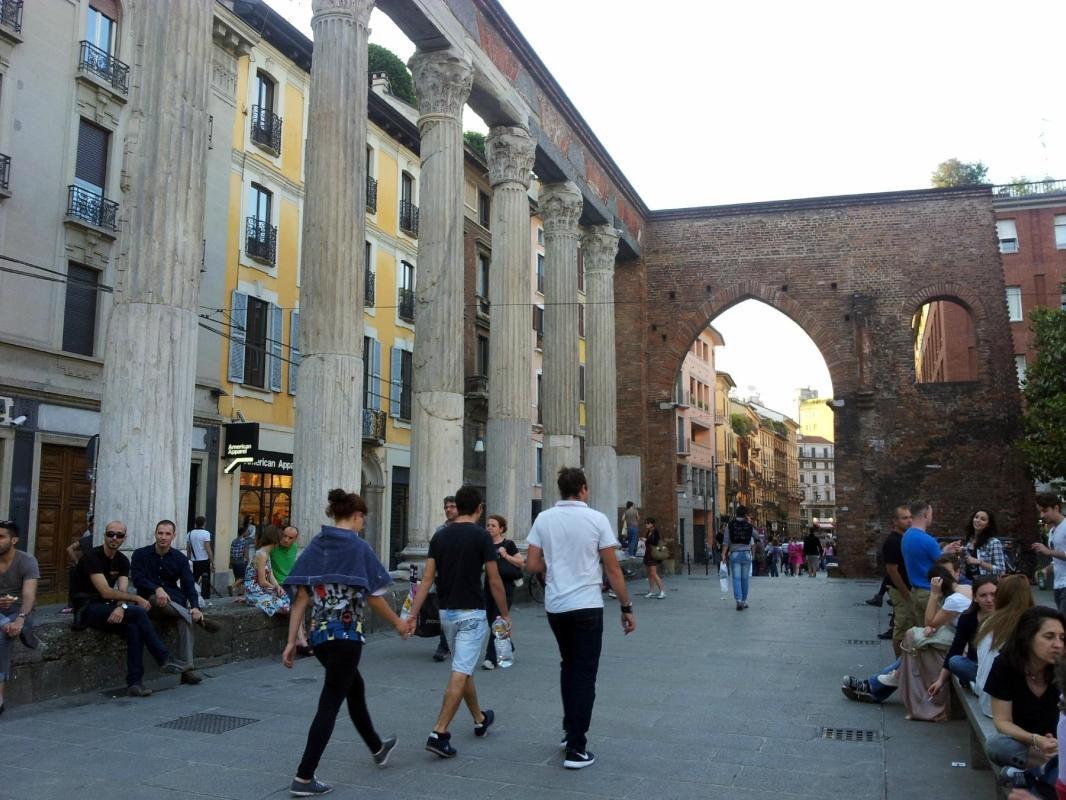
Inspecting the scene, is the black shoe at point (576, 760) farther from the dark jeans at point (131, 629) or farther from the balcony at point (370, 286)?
the balcony at point (370, 286)

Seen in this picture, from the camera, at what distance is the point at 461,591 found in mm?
5527

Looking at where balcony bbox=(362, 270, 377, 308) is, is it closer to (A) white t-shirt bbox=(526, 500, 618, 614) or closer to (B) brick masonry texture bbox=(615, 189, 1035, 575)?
(B) brick masonry texture bbox=(615, 189, 1035, 575)

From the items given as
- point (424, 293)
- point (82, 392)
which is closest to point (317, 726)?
point (424, 293)

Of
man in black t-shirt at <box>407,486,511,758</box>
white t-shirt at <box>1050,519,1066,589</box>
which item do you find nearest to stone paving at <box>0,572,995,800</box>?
man in black t-shirt at <box>407,486,511,758</box>

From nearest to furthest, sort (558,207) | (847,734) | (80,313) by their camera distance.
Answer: (847,734) < (80,313) < (558,207)

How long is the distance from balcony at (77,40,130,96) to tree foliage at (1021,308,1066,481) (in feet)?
71.3

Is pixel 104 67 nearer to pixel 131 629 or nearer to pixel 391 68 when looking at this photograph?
pixel 131 629

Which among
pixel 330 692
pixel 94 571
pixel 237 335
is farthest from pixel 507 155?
pixel 330 692

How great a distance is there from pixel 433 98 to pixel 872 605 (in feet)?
35.7

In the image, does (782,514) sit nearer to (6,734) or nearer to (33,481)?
(33,481)

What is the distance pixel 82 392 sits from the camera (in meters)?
17.1

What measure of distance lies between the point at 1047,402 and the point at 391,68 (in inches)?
929

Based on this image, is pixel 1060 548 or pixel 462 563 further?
pixel 1060 548

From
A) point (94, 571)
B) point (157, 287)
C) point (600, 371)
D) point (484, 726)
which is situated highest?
point (600, 371)
